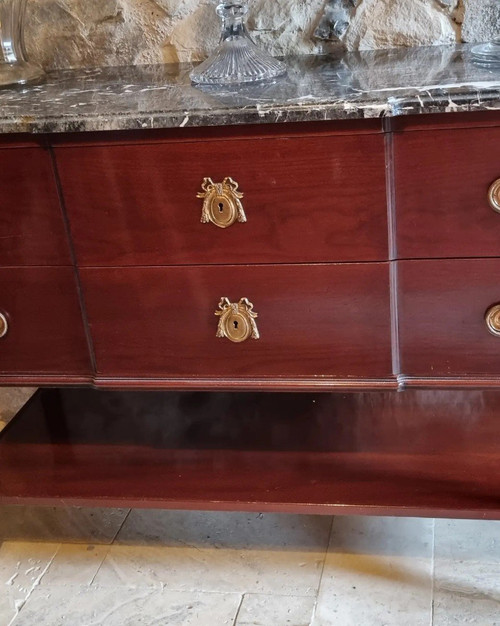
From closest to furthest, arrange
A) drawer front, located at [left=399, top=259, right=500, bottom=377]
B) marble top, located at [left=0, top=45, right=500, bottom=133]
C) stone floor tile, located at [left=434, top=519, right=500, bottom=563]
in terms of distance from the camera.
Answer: marble top, located at [left=0, top=45, right=500, bottom=133]
drawer front, located at [left=399, top=259, right=500, bottom=377]
stone floor tile, located at [left=434, top=519, right=500, bottom=563]

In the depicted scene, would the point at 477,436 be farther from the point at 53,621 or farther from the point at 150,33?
the point at 150,33

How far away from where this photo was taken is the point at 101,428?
161 cm

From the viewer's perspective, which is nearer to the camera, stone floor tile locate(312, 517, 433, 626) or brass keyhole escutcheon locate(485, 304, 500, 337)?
brass keyhole escutcheon locate(485, 304, 500, 337)

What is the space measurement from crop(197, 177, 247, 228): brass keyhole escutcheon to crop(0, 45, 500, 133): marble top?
0.29 ft

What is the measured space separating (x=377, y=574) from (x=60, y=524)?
658 mm

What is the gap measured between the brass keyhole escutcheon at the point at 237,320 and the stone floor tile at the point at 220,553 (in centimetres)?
49

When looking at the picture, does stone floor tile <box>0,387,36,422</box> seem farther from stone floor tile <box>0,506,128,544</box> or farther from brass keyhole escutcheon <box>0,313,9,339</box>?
brass keyhole escutcheon <box>0,313,9,339</box>

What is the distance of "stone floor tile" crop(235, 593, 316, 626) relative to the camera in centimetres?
139

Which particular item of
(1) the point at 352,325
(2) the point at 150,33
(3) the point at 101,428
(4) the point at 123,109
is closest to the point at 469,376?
(1) the point at 352,325

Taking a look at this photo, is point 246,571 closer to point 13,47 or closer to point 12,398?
point 12,398

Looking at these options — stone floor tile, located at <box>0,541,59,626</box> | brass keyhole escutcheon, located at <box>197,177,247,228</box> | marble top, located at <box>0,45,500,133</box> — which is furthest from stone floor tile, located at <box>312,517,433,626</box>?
marble top, located at <box>0,45,500,133</box>

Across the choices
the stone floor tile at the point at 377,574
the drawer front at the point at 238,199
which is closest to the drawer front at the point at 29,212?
the drawer front at the point at 238,199

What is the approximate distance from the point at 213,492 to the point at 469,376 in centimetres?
48

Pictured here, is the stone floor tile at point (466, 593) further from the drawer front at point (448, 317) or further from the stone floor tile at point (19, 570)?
the stone floor tile at point (19, 570)
